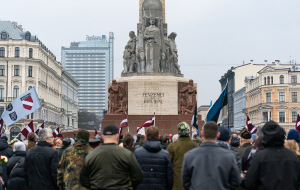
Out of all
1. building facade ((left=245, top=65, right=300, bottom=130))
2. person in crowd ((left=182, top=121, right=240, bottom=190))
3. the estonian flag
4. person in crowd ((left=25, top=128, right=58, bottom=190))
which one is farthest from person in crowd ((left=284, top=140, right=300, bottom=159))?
building facade ((left=245, top=65, right=300, bottom=130))

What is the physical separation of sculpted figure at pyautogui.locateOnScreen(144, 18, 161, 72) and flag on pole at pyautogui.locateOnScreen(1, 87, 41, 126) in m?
11.4

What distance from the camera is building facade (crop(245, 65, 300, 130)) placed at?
79812 millimetres

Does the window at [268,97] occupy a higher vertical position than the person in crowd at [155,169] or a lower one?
higher

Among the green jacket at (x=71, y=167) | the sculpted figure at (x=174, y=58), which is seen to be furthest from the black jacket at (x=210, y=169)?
the sculpted figure at (x=174, y=58)

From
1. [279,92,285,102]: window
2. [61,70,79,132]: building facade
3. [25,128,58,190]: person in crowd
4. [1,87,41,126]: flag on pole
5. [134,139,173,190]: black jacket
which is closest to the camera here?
[134,139,173,190]: black jacket

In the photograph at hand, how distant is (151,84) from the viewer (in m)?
24.7

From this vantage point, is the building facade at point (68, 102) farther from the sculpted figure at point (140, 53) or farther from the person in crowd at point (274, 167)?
the person in crowd at point (274, 167)

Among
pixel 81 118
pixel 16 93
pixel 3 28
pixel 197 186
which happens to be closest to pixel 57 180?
pixel 197 186

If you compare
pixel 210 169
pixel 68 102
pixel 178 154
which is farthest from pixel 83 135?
pixel 68 102

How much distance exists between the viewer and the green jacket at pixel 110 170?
6.07 metres

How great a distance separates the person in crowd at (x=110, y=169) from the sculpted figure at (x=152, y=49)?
19.5 meters

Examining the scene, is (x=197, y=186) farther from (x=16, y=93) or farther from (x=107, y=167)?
(x=16, y=93)

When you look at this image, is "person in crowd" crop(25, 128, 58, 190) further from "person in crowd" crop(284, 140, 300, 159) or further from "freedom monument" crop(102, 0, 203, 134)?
"freedom monument" crop(102, 0, 203, 134)

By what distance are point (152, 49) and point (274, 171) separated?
66.2ft
